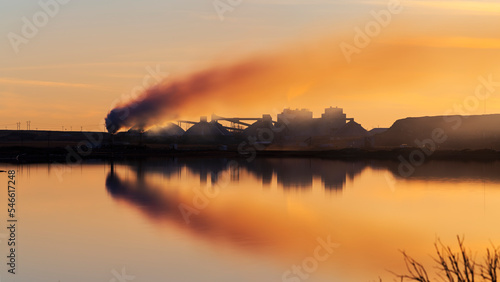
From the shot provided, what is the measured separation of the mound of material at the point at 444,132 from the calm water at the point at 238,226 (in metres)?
112

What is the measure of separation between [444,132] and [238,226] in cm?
15528

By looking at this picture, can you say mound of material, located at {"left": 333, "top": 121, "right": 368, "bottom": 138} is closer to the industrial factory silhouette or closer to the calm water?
the industrial factory silhouette

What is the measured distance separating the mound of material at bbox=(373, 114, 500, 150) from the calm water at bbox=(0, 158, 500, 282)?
112 metres

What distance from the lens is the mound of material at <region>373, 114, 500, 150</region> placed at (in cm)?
15675

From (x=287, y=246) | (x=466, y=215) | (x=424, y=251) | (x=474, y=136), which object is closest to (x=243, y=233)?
(x=287, y=246)

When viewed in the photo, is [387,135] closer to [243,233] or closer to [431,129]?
[431,129]

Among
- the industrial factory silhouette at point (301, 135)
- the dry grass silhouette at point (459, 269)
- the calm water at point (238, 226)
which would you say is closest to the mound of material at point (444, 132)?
the industrial factory silhouette at point (301, 135)

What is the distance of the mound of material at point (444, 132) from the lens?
15675 cm

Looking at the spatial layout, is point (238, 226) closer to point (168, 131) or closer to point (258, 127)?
point (258, 127)

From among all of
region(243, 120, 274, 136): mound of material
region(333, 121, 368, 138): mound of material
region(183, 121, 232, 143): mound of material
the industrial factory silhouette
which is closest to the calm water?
the industrial factory silhouette

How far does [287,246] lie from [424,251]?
4.46m

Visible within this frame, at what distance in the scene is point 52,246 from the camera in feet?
71.1

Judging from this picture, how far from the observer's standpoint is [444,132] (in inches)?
6816

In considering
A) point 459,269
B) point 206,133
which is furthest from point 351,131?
point 459,269
